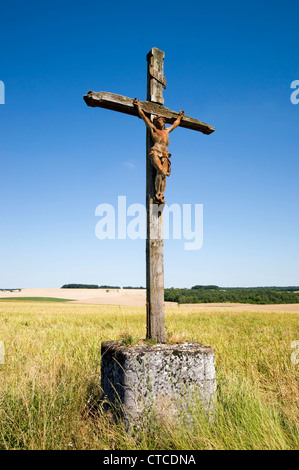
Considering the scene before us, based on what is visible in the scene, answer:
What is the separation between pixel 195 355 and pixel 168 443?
2.94ft

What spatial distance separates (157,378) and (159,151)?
260 cm

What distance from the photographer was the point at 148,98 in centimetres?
466

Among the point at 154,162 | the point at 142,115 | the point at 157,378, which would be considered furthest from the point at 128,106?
the point at 157,378

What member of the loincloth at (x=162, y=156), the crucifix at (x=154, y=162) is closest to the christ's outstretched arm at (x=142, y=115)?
the crucifix at (x=154, y=162)

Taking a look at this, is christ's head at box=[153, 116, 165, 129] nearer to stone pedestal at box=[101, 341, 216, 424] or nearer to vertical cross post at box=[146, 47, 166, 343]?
vertical cross post at box=[146, 47, 166, 343]

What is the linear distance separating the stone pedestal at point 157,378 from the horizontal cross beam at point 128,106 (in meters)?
2.89

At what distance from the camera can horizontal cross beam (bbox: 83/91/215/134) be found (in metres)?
4.12

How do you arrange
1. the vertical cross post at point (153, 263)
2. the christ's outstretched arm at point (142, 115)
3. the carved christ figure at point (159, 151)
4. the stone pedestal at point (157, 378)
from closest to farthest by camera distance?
the stone pedestal at point (157, 378), the vertical cross post at point (153, 263), the carved christ figure at point (159, 151), the christ's outstretched arm at point (142, 115)

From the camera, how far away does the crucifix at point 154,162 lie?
407 centimetres

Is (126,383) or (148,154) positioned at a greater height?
(148,154)

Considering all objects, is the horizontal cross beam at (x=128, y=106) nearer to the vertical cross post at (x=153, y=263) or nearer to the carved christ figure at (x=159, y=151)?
the carved christ figure at (x=159, y=151)

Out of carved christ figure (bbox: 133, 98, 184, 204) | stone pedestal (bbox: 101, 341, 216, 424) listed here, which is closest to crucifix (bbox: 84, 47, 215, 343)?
carved christ figure (bbox: 133, 98, 184, 204)
